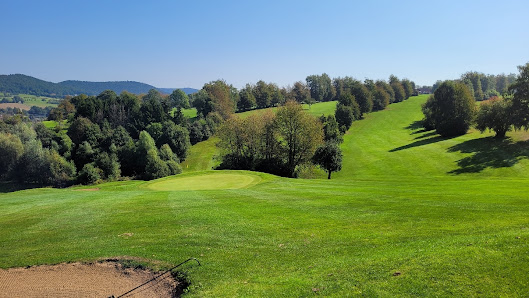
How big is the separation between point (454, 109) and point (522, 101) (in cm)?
1695

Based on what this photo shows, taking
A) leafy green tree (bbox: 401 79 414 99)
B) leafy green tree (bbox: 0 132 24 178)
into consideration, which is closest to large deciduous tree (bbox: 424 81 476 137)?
leafy green tree (bbox: 401 79 414 99)

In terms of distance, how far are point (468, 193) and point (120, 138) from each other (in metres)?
81.3

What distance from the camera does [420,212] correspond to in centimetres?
1650

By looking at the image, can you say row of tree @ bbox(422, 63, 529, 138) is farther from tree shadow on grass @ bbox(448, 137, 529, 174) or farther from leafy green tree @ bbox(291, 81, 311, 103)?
leafy green tree @ bbox(291, 81, 311, 103)

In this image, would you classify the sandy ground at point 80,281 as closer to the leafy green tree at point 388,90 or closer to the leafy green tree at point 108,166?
the leafy green tree at point 108,166

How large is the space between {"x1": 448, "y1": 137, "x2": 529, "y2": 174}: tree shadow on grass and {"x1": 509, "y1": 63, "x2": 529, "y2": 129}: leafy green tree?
4163mm

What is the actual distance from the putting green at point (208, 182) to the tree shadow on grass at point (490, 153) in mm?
37020

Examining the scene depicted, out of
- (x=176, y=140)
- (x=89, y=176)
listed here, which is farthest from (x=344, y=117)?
(x=89, y=176)

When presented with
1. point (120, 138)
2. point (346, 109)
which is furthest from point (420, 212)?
point (346, 109)

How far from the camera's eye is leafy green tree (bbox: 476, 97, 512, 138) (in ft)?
186

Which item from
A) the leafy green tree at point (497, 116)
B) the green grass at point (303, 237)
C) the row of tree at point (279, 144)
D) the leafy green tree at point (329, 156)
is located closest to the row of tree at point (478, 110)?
the leafy green tree at point (497, 116)

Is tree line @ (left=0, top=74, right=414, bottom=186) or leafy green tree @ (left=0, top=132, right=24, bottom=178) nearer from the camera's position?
tree line @ (left=0, top=74, right=414, bottom=186)

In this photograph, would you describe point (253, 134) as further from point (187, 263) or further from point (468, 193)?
point (187, 263)

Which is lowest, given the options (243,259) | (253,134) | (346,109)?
(243,259)
